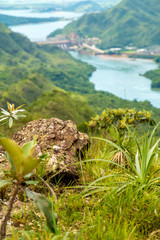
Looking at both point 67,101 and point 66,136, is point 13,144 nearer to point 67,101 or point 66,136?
point 66,136

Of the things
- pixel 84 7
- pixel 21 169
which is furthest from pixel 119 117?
pixel 84 7

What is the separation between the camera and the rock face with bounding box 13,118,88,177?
1.87 metres

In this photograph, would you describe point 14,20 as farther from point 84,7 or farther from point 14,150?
point 14,150

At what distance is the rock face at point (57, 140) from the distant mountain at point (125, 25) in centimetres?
6513

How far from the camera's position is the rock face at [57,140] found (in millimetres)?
1871

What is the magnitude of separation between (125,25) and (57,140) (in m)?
78.4

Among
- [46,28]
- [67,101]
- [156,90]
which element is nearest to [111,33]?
[46,28]

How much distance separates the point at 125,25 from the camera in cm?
7450

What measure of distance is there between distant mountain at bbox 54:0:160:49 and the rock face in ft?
214

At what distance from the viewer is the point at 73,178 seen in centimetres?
187

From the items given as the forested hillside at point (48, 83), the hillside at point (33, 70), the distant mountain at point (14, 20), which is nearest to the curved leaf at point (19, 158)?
the forested hillside at point (48, 83)

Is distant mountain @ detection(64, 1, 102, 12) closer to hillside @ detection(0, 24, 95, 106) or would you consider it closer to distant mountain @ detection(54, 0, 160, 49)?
distant mountain @ detection(54, 0, 160, 49)

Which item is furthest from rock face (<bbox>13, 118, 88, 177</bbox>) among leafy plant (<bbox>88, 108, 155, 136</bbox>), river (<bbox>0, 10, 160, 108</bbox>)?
river (<bbox>0, 10, 160, 108</bbox>)

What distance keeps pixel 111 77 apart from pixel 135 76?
3.99 meters
